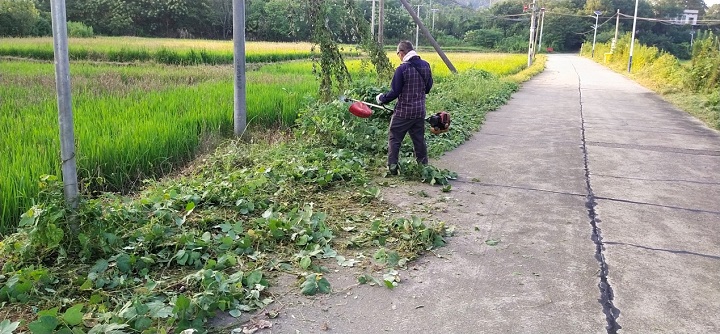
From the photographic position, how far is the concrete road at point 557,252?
11.2 ft

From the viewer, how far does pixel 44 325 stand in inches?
110

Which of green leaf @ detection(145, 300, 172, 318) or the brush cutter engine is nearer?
green leaf @ detection(145, 300, 172, 318)

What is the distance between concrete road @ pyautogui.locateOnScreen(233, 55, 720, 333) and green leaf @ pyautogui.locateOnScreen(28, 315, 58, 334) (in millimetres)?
1137

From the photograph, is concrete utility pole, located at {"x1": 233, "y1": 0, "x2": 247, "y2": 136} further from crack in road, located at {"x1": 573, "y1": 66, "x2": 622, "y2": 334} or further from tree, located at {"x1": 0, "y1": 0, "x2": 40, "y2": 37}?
tree, located at {"x1": 0, "y1": 0, "x2": 40, "y2": 37}

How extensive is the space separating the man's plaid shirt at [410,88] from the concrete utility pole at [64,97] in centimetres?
345

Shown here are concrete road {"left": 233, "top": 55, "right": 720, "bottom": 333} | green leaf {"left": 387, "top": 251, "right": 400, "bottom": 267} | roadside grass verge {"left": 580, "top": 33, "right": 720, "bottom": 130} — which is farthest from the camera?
roadside grass verge {"left": 580, "top": 33, "right": 720, "bottom": 130}

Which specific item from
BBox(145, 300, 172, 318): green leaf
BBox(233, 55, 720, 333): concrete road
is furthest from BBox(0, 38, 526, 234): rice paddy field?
BBox(233, 55, 720, 333): concrete road

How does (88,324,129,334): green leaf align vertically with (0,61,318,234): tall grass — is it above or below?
below

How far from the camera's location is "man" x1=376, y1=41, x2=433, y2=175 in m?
6.40

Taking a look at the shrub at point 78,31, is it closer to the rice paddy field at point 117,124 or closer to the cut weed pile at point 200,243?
the rice paddy field at point 117,124

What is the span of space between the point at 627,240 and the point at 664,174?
3.01 m

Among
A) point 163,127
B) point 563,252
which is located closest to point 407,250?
point 563,252

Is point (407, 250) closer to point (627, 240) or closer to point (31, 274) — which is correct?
point (627, 240)

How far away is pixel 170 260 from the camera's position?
152 inches
